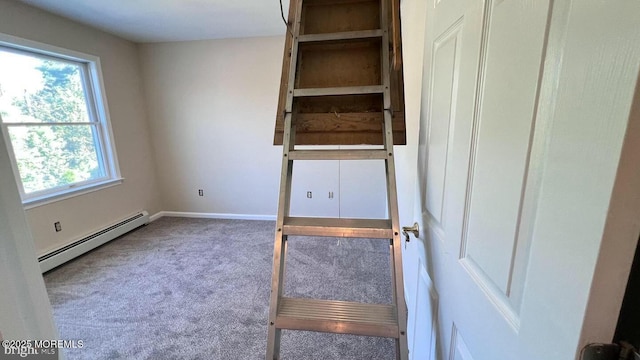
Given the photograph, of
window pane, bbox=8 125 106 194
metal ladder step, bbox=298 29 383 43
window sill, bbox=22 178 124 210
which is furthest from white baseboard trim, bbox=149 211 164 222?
metal ladder step, bbox=298 29 383 43

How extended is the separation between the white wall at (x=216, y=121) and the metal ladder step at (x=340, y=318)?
2795 mm

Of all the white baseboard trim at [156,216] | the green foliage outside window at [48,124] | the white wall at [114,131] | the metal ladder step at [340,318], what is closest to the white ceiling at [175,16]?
the white wall at [114,131]

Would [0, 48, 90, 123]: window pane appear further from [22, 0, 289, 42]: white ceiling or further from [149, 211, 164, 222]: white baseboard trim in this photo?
[149, 211, 164, 222]: white baseboard trim

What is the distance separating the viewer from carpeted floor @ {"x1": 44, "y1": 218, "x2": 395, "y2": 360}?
5.77 ft

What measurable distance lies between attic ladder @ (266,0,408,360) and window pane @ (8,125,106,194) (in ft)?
9.77

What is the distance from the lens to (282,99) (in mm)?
1261

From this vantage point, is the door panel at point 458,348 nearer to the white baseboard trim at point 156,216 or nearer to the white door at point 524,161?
the white door at point 524,161

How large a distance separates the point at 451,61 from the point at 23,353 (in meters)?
1.59

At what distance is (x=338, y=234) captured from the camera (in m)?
1.05

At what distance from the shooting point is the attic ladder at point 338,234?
1003 mm

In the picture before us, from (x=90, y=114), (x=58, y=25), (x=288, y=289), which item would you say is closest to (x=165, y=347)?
(x=288, y=289)

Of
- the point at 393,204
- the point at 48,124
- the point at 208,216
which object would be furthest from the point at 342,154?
the point at 208,216

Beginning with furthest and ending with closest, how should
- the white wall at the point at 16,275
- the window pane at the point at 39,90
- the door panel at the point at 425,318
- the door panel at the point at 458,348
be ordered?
the window pane at the point at 39,90
the door panel at the point at 425,318
the white wall at the point at 16,275
the door panel at the point at 458,348

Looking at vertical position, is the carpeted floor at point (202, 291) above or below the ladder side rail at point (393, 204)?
below
